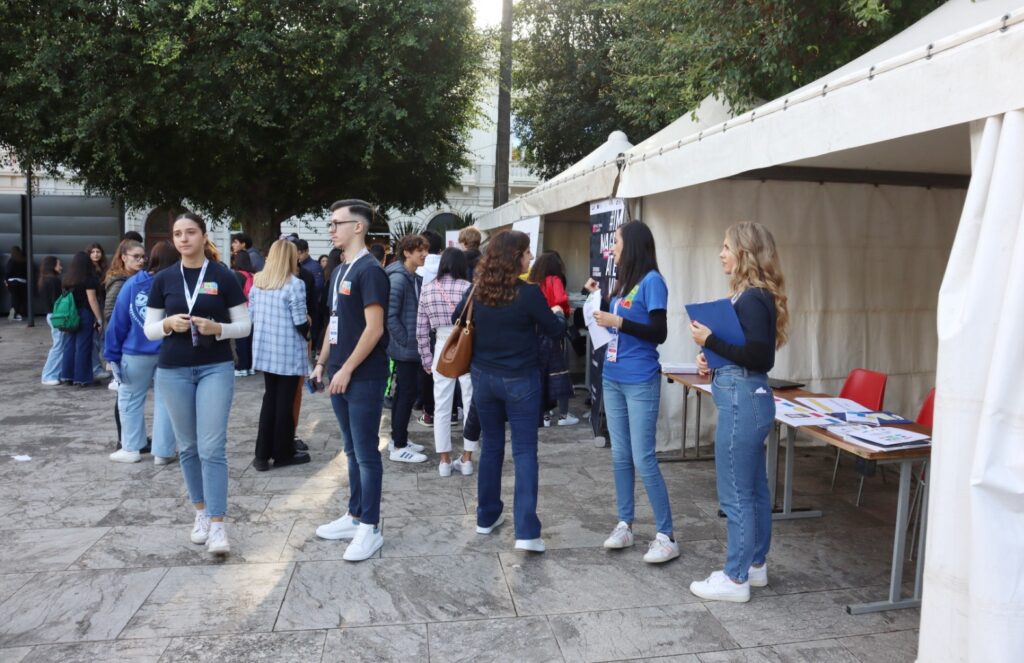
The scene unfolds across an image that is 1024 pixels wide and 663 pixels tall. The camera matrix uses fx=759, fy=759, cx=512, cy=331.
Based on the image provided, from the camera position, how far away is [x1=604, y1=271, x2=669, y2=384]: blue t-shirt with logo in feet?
12.3

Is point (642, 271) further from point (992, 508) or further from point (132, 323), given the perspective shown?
point (132, 323)

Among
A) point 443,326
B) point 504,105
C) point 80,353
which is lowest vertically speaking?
point 80,353

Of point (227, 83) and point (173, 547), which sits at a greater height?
point (227, 83)

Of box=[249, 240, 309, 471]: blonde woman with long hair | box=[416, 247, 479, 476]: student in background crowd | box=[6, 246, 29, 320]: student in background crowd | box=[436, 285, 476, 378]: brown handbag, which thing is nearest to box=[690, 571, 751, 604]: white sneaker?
box=[436, 285, 476, 378]: brown handbag

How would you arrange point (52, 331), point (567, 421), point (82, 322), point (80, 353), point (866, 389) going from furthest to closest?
point (52, 331)
point (80, 353)
point (82, 322)
point (567, 421)
point (866, 389)

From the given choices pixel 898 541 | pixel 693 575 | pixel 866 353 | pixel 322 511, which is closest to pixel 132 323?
pixel 322 511

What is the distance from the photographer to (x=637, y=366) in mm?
3758

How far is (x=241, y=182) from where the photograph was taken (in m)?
14.5

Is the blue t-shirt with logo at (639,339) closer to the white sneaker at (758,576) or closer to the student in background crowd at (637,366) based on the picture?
the student in background crowd at (637,366)

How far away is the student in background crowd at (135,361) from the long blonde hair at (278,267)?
2.46 feet

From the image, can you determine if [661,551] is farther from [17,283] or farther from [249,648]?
[17,283]

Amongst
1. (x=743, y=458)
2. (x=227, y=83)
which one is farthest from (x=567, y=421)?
(x=227, y=83)

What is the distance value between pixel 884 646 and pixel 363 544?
2.46 meters

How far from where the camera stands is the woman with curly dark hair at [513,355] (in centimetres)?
382
